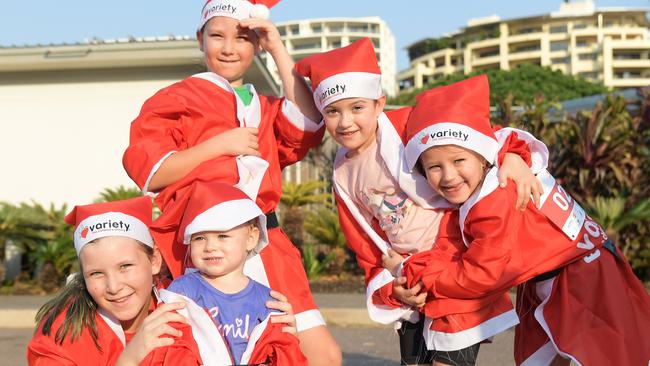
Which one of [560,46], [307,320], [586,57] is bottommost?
[586,57]

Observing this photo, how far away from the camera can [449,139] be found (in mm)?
3314

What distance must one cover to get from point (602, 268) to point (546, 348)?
0.45 metres

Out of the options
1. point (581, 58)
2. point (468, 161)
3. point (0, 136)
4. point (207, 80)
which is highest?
point (207, 80)

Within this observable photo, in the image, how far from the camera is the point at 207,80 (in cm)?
361

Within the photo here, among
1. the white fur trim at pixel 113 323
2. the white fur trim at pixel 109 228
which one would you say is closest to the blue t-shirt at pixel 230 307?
the white fur trim at pixel 109 228

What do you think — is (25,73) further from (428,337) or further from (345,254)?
(428,337)

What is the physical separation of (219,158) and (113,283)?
0.68 metres

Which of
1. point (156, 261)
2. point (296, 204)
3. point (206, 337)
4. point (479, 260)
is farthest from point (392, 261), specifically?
point (296, 204)

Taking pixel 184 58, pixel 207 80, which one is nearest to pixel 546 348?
pixel 207 80

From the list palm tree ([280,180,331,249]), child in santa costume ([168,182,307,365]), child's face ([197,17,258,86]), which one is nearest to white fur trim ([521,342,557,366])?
child in santa costume ([168,182,307,365])

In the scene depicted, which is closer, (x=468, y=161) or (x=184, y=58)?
(x=468, y=161)

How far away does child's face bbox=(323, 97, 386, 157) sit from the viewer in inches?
136

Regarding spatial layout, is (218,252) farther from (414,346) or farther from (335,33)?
(335,33)

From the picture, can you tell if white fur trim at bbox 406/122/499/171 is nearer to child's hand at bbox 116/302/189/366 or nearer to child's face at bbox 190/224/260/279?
child's face at bbox 190/224/260/279
